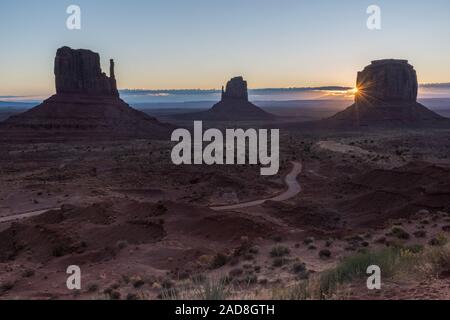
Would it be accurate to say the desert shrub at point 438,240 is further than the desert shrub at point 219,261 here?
No

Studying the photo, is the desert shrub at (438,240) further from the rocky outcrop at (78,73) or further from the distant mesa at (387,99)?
the distant mesa at (387,99)

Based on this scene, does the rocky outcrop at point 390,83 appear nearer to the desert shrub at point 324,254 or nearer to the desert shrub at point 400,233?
the desert shrub at point 400,233

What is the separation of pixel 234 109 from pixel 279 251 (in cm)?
14533

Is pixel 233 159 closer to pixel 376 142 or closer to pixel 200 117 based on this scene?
pixel 376 142

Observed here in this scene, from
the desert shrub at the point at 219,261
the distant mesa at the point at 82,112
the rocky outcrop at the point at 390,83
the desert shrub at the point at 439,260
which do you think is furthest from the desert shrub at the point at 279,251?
the rocky outcrop at the point at 390,83

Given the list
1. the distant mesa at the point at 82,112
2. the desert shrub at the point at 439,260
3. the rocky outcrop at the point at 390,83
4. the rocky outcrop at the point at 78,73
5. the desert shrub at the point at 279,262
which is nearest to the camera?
the desert shrub at the point at 439,260

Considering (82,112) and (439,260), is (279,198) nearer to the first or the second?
(439,260)

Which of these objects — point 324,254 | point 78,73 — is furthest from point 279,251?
point 78,73

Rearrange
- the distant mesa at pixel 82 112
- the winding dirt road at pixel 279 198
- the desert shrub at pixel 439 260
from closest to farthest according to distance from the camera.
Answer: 1. the desert shrub at pixel 439 260
2. the winding dirt road at pixel 279 198
3. the distant mesa at pixel 82 112

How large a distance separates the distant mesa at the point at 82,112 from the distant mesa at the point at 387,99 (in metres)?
49.6

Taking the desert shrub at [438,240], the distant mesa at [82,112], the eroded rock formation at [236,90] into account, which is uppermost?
the eroded rock formation at [236,90]

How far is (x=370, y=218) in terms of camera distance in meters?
21.5

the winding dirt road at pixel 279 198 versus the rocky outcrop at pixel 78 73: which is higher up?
the rocky outcrop at pixel 78 73

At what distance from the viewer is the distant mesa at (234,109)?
147375 mm
